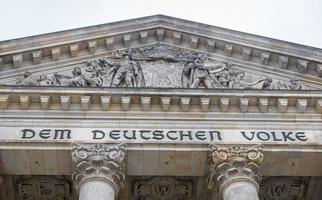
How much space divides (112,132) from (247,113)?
13.5ft

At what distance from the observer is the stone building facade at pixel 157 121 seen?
17802mm

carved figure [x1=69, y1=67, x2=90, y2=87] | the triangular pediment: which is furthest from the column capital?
carved figure [x1=69, y1=67, x2=90, y2=87]

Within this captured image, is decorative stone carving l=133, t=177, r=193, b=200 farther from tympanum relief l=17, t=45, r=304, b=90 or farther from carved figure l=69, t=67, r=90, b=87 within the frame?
carved figure l=69, t=67, r=90, b=87

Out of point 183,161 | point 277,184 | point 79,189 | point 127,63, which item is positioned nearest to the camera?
point 79,189

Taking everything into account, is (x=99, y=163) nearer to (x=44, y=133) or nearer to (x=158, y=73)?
(x=44, y=133)

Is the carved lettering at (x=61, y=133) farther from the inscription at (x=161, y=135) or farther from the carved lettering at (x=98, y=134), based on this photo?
the carved lettering at (x=98, y=134)

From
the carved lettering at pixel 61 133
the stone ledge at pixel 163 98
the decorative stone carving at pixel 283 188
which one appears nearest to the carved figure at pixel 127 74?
the stone ledge at pixel 163 98

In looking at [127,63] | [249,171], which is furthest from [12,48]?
[249,171]

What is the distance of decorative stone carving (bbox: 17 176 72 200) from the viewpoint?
19.0m

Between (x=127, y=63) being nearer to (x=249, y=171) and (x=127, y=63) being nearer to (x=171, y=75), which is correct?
(x=171, y=75)

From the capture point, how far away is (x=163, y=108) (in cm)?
1905

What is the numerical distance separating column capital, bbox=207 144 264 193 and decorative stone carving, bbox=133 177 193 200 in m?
1.57

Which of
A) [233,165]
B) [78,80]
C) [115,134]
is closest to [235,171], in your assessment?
[233,165]

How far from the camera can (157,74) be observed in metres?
20.8
